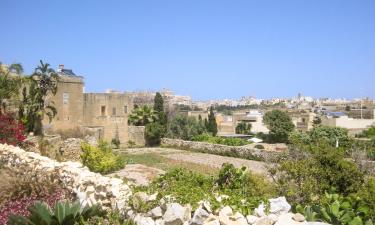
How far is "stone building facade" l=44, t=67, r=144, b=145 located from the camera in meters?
29.5

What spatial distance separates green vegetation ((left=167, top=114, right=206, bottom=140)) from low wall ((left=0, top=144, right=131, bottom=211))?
2931cm

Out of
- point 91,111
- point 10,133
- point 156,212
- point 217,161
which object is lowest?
point 217,161

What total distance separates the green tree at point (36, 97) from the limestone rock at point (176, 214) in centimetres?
1793

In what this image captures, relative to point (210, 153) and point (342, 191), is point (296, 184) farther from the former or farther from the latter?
point (210, 153)

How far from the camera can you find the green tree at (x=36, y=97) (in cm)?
2214

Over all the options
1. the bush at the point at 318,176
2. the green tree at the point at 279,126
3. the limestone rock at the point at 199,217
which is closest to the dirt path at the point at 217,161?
the bush at the point at 318,176

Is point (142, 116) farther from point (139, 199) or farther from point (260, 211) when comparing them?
point (260, 211)

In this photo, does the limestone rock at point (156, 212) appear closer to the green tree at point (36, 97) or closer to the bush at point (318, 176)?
the bush at point (318, 176)

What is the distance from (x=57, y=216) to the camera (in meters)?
Result: 5.98

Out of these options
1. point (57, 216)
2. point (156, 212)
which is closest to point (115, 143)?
point (57, 216)

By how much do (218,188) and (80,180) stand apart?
2712mm

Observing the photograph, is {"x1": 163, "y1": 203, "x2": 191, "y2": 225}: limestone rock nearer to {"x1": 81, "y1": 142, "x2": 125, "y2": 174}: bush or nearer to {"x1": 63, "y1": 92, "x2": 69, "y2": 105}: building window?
{"x1": 81, "y1": 142, "x2": 125, "y2": 174}: bush

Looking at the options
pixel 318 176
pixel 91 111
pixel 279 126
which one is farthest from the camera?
pixel 279 126

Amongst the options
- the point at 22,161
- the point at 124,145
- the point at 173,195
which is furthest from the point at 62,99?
the point at 173,195
